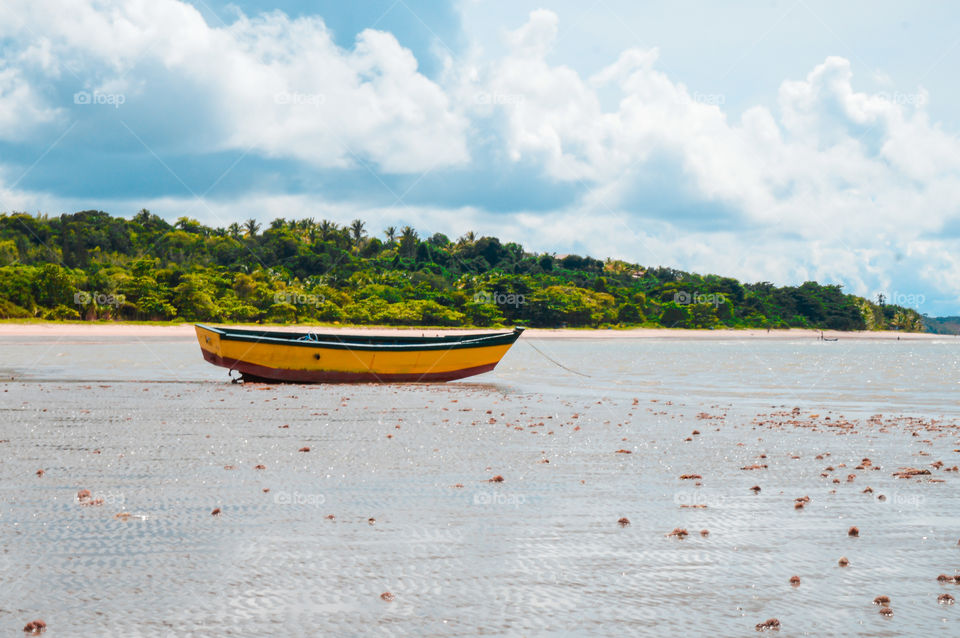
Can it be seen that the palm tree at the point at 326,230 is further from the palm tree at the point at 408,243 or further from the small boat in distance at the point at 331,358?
the small boat in distance at the point at 331,358

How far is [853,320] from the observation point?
492 feet

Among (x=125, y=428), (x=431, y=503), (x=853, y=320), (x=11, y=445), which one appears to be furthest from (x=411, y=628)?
(x=853, y=320)

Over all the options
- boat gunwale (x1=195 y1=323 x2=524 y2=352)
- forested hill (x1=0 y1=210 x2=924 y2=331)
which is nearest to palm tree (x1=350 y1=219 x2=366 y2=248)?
forested hill (x1=0 y1=210 x2=924 y2=331)

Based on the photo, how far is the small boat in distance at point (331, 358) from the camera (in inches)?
939

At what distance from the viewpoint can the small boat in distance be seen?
2384 cm

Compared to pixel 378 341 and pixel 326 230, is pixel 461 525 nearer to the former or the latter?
pixel 378 341

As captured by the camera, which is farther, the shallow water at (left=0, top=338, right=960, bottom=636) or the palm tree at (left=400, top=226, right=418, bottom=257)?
the palm tree at (left=400, top=226, right=418, bottom=257)

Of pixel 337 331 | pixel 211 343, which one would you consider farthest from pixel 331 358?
pixel 337 331

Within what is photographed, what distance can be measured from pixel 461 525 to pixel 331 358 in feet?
58.3

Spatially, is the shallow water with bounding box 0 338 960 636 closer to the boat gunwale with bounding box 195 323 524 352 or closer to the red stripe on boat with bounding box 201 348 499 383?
→ the boat gunwale with bounding box 195 323 524 352

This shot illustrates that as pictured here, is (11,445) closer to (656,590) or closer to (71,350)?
(656,590)

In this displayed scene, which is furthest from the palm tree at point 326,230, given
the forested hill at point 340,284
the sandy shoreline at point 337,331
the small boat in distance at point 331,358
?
the small boat in distance at point 331,358

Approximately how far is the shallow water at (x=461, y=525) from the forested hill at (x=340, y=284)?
205 feet

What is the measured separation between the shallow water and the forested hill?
6261 centimetres
